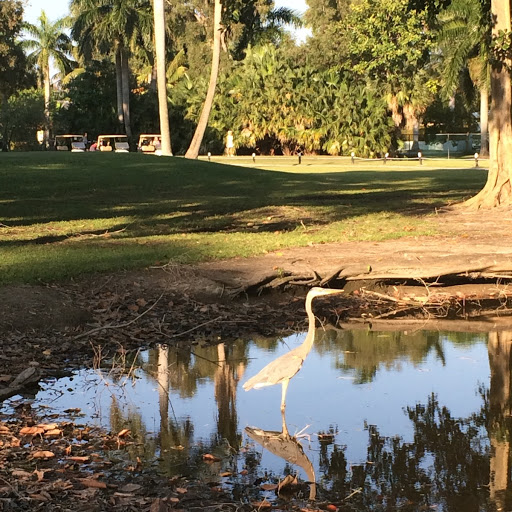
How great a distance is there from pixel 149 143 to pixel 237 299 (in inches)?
2037

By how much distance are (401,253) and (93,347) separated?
6.03 meters

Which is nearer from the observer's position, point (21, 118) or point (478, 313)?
point (478, 313)

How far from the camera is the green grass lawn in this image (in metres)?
16.3

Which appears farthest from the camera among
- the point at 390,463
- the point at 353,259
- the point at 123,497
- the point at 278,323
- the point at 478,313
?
the point at 353,259

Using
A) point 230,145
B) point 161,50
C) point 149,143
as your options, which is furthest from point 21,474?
point 230,145

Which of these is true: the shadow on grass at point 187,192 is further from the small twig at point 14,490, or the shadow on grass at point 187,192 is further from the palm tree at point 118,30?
the palm tree at point 118,30

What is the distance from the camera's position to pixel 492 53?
74.1 ft

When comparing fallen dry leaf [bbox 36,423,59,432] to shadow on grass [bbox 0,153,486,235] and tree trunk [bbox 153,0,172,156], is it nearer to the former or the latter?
shadow on grass [bbox 0,153,486,235]

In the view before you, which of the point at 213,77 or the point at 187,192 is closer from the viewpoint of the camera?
the point at 187,192

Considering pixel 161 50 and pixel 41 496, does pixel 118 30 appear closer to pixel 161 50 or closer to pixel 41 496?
pixel 161 50

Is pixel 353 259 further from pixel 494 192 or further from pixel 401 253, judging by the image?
pixel 494 192

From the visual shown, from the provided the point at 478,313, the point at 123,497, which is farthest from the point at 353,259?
the point at 123,497

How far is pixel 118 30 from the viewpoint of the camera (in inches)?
2527

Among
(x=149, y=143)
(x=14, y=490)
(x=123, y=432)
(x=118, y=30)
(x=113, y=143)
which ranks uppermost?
(x=118, y=30)
